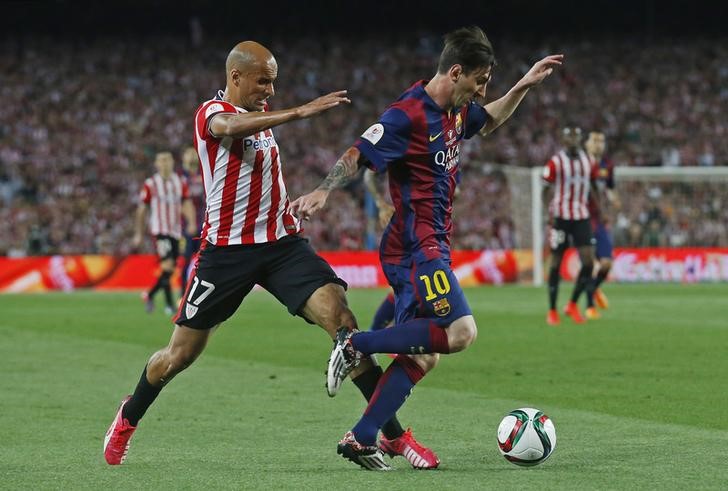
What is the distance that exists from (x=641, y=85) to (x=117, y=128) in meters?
15.8

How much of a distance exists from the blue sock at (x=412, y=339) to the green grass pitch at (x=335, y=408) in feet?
1.90

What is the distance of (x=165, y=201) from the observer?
18.2 metres

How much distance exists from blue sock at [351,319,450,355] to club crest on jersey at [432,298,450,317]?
6 cm

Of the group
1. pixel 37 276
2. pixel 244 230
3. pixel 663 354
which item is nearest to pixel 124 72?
pixel 37 276

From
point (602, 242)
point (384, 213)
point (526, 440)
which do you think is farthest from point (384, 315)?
point (602, 242)

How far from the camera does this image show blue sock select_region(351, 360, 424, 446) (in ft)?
19.8

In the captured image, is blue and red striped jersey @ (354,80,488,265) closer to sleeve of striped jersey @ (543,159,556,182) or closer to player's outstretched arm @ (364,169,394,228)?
player's outstretched arm @ (364,169,394,228)

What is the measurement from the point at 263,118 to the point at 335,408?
3.11 m

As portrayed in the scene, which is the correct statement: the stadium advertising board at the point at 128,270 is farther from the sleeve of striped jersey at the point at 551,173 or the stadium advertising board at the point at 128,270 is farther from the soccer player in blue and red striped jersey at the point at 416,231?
the soccer player in blue and red striped jersey at the point at 416,231

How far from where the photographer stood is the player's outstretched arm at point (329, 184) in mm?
5543

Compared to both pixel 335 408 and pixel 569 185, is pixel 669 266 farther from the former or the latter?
pixel 335 408

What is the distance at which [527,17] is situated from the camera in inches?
1673

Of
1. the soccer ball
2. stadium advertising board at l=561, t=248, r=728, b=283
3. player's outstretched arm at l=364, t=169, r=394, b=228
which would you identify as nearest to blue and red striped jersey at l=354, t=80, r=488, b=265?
the soccer ball

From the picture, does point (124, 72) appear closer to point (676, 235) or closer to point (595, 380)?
point (676, 235)
